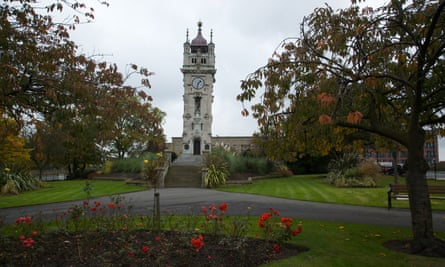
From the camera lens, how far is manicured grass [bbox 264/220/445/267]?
585 centimetres

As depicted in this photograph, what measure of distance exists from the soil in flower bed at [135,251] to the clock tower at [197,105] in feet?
153

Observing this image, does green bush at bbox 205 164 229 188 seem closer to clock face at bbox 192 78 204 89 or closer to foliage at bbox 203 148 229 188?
foliage at bbox 203 148 229 188

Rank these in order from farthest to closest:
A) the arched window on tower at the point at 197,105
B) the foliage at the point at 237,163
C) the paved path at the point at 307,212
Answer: the arched window on tower at the point at 197,105, the foliage at the point at 237,163, the paved path at the point at 307,212

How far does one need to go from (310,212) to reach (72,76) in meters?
8.90

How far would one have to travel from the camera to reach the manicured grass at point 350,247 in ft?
19.2

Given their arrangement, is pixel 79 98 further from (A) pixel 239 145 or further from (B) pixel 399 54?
(A) pixel 239 145

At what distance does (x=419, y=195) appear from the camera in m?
7.00

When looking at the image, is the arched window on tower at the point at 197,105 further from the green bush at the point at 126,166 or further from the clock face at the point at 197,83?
the green bush at the point at 126,166

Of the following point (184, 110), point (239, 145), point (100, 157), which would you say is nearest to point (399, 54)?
point (100, 157)

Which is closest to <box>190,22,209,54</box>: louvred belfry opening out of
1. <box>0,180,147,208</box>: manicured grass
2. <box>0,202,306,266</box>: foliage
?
<box>0,180,147,208</box>: manicured grass

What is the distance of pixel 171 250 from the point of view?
599 cm

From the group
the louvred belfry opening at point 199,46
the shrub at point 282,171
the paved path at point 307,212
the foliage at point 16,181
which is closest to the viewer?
the paved path at point 307,212

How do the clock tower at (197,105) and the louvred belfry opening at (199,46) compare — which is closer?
the clock tower at (197,105)

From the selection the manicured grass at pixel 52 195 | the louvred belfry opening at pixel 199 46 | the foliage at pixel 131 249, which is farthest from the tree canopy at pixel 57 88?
the louvred belfry opening at pixel 199 46
